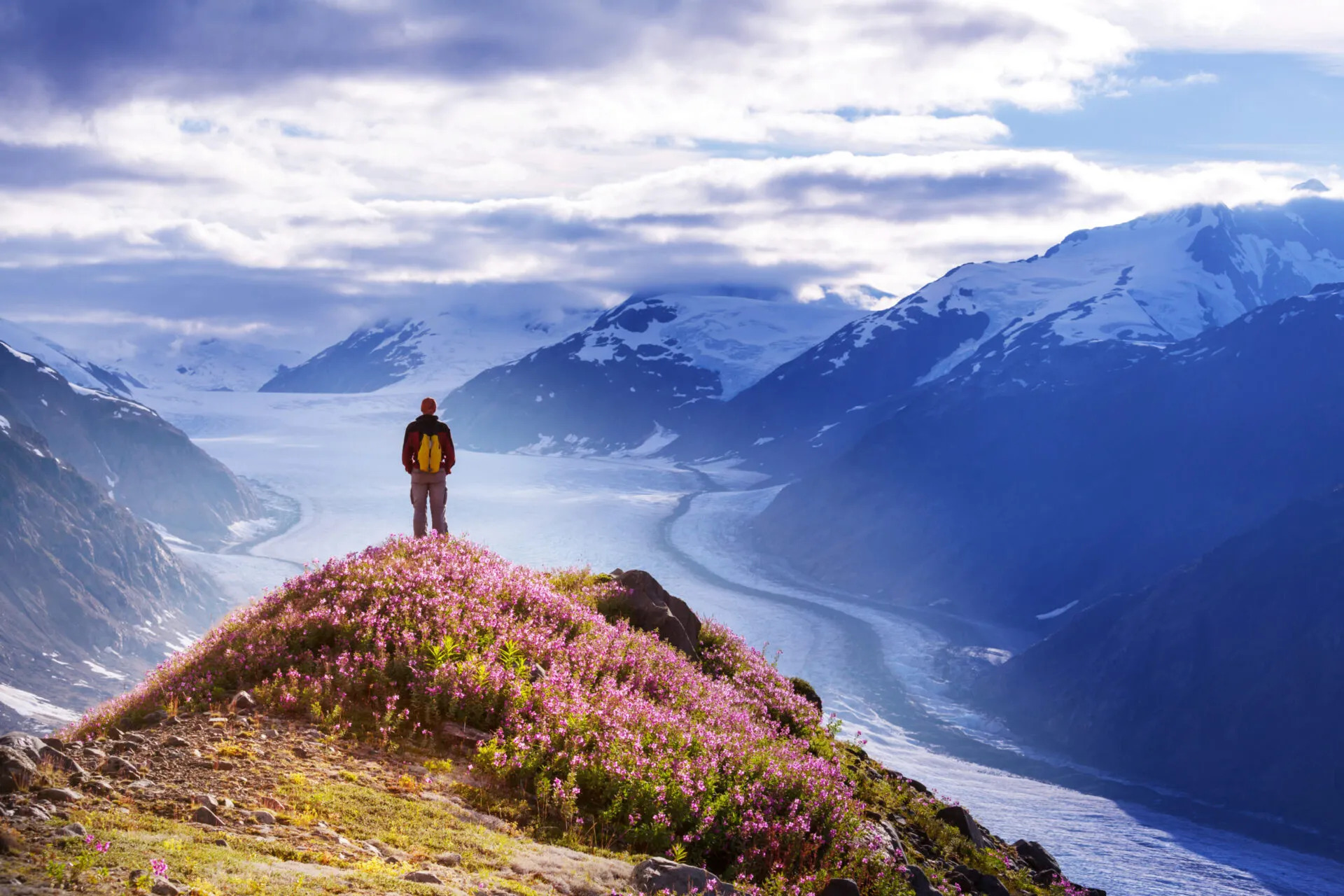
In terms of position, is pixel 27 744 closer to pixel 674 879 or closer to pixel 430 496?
pixel 674 879

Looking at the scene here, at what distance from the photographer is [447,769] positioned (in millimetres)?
10727

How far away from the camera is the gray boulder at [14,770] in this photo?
317 inches

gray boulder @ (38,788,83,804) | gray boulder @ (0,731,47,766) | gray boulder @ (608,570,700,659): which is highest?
gray boulder @ (608,570,700,659)

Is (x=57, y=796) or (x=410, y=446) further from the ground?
(x=410, y=446)

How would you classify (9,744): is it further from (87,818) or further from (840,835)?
(840,835)

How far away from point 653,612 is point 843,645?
13804cm

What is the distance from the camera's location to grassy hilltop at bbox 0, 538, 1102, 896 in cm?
804

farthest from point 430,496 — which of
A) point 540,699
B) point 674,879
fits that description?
point 674,879

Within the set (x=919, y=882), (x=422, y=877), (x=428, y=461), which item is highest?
(x=428, y=461)

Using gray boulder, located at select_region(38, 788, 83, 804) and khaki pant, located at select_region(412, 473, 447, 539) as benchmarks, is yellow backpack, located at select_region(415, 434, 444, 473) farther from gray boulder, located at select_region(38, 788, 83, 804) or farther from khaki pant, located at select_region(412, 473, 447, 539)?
gray boulder, located at select_region(38, 788, 83, 804)

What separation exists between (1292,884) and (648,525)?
350 ft

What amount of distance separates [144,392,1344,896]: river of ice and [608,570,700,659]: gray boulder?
2416 inches

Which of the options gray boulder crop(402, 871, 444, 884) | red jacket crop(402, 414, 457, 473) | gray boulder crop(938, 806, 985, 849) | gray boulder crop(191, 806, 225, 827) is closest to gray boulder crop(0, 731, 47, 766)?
gray boulder crop(191, 806, 225, 827)

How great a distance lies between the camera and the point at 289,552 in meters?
166
